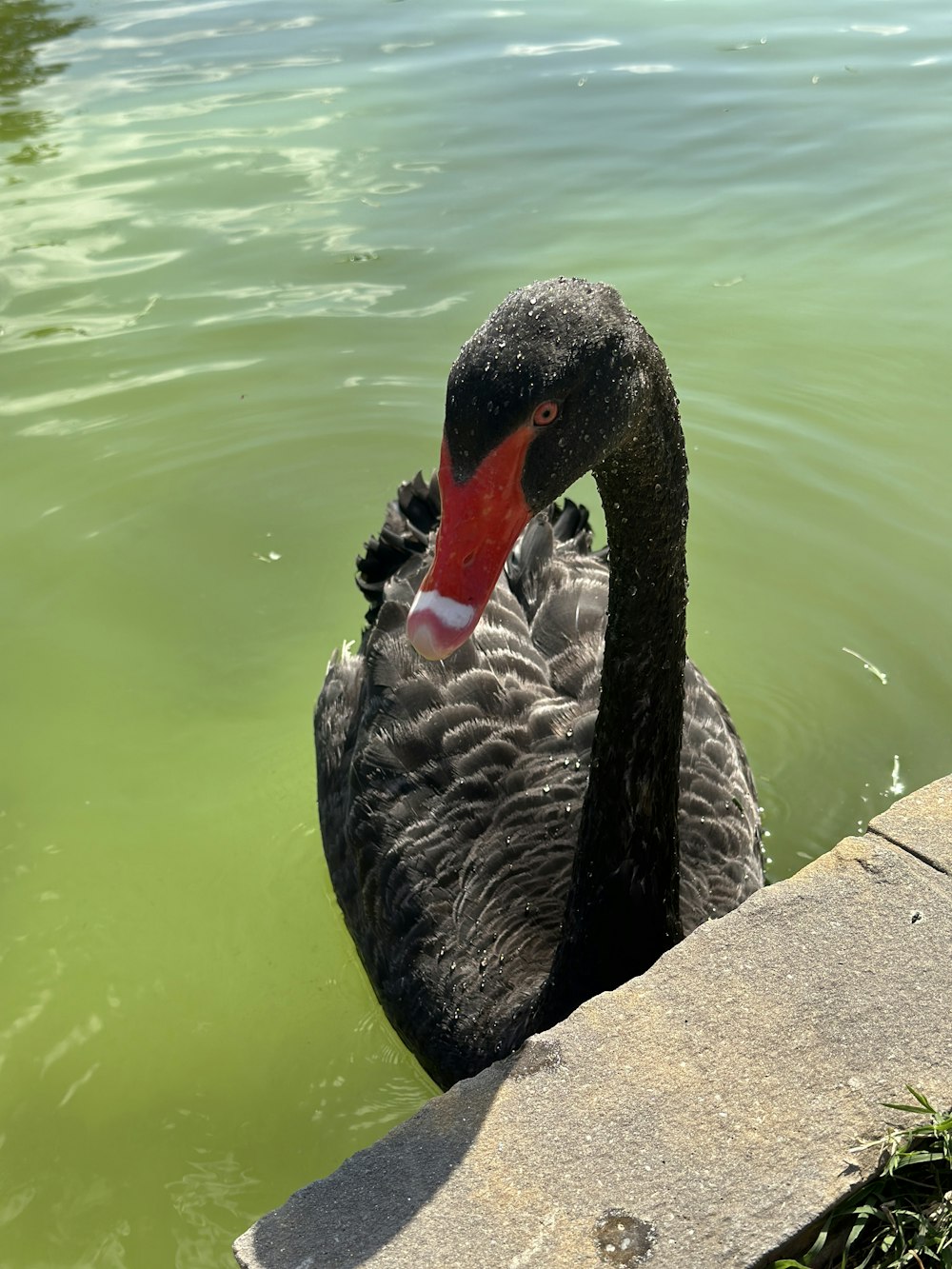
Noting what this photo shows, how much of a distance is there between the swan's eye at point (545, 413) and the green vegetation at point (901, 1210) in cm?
→ 113

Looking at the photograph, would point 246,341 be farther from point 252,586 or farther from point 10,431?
point 252,586

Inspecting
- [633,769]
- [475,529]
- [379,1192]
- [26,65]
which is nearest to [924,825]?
[633,769]

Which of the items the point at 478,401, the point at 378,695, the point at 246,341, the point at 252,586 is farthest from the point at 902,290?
the point at 478,401

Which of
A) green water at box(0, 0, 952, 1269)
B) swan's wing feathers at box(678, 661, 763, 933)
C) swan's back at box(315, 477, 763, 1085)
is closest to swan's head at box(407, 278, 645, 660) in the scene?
swan's back at box(315, 477, 763, 1085)

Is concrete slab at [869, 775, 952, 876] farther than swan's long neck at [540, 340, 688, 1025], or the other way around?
swan's long neck at [540, 340, 688, 1025]

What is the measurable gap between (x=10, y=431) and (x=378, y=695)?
286 cm

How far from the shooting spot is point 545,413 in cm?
211

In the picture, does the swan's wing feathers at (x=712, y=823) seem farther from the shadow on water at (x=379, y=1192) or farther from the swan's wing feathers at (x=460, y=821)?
the shadow on water at (x=379, y=1192)

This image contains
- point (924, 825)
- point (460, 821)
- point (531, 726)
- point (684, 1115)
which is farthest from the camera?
point (531, 726)

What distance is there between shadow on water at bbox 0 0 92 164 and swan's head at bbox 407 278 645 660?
680 cm

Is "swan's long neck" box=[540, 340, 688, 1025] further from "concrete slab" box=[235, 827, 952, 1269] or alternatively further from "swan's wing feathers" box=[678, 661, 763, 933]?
"concrete slab" box=[235, 827, 952, 1269]

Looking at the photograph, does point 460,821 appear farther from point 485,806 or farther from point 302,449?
point 302,449

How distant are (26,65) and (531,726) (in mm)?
8152

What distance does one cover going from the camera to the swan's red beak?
208 centimetres
